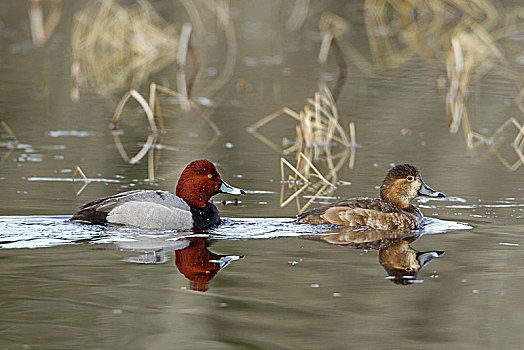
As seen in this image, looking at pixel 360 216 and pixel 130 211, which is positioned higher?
pixel 130 211

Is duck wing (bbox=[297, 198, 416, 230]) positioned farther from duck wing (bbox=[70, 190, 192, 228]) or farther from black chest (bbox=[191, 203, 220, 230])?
duck wing (bbox=[70, 190, 192, 228])

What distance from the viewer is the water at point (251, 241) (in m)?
6.18

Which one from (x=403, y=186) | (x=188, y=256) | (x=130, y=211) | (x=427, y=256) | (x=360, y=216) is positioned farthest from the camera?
(x=403, y=186)

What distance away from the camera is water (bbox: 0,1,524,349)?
243 inches

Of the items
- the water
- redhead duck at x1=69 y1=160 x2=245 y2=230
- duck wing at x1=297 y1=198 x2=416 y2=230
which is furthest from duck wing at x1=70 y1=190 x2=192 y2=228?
duck wing at x1=297 y1=198 x2=416 y2=230

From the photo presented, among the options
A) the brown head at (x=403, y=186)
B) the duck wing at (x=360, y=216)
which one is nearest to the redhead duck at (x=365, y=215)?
the duck wing at (x=360, y=216)

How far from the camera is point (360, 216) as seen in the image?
922 centimetres

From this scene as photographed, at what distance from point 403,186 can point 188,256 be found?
285cm

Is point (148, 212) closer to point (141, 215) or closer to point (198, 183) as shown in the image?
point (141, 215)

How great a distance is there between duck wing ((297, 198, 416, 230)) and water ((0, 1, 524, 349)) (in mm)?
216

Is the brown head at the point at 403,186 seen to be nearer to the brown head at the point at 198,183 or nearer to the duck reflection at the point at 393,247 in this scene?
the duck reflection at the point at 393,247

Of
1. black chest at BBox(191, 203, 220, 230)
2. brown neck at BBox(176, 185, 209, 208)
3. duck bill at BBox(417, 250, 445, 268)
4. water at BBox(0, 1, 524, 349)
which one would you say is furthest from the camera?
brown neck at BBox(176, 185, 209, 208)

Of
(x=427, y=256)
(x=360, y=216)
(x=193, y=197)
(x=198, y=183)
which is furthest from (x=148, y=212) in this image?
(x=427, y=256)

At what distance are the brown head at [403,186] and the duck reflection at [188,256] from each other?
2.20 m
